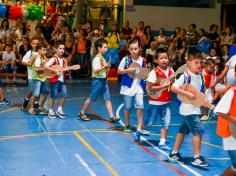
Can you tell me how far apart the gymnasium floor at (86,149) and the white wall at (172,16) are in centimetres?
1082

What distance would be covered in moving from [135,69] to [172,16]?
13.5 metres

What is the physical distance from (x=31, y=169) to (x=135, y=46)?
3.23 meters

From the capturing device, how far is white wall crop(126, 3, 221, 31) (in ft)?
72.7

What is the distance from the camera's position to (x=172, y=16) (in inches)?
886

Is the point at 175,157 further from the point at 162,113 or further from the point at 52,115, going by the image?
the point at 52,115

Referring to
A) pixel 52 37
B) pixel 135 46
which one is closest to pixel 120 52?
pixel 52 37

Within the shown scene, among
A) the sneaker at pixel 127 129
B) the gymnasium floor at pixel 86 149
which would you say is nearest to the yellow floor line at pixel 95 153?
the gymnasium floor at pixel 86 149

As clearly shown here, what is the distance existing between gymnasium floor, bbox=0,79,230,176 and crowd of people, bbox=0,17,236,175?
272 millimetres

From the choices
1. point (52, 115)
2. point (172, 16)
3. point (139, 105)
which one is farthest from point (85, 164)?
point (172, 16)

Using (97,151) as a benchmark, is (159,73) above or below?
above

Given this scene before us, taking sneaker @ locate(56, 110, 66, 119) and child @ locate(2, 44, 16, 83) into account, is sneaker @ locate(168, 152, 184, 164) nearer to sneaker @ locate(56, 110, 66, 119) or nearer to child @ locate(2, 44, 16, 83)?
sneaker @ locate(56, 110, 66, 119)

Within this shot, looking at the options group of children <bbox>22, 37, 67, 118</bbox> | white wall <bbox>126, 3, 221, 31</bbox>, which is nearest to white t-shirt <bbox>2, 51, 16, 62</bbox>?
group of children <bbox>22, 37, 67, 118</bbox>

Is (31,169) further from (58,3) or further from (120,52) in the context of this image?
(58,3)

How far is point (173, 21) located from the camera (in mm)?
22516
